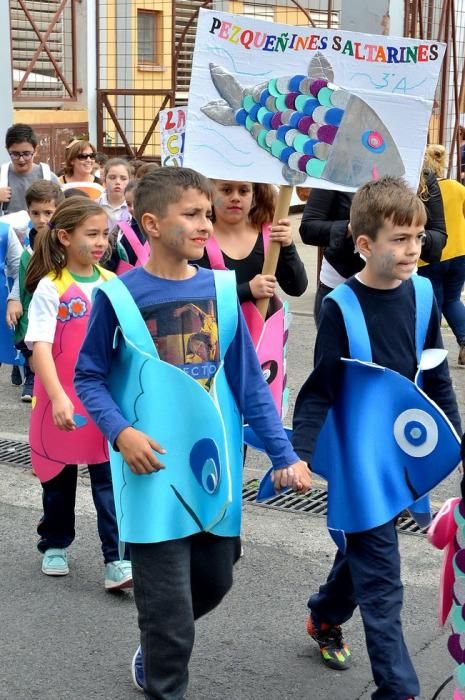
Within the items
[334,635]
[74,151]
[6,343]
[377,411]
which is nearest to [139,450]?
[377,411]

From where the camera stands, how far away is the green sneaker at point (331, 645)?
4.02 m

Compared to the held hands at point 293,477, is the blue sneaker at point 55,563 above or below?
below

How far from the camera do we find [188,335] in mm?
3434

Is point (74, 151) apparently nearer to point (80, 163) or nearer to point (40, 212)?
point (80, 163)

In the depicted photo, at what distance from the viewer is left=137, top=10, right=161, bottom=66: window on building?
65.5 feet

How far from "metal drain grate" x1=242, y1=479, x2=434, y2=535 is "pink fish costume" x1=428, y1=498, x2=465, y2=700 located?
2214 millimetres

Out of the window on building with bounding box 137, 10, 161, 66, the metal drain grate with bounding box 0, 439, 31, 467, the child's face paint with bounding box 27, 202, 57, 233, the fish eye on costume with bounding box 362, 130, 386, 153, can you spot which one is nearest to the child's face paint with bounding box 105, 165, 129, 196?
the child's face paint with bounding box 27, 202, 57, 233

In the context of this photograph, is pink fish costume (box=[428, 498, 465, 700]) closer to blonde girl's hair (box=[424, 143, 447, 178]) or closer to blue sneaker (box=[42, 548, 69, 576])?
blue sneaker (box=[42, 548, 69, 576])

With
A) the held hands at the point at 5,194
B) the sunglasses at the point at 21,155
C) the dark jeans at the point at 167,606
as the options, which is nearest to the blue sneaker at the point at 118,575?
the dark jeans at the point at 167,606

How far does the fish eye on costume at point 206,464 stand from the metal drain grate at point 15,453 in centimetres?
329

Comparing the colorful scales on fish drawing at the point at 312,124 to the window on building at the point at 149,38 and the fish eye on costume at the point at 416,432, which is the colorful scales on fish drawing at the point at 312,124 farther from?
the window on building at the point at 149,38

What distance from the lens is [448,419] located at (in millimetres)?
3666

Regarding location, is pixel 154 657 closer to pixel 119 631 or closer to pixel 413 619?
pixel 119 631

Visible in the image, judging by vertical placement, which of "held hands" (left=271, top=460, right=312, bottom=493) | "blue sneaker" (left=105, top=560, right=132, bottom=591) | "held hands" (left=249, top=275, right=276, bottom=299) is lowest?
"blue sneaker" (left=105, top=560, right=132, bottom=591)
